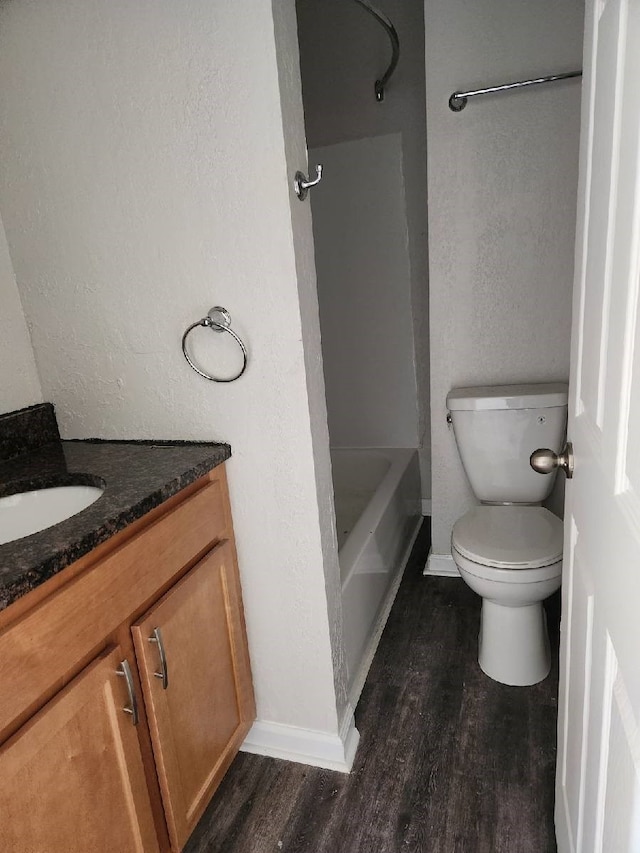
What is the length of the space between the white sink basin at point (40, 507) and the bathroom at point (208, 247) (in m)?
0.24

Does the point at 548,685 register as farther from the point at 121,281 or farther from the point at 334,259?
the point at 334,259

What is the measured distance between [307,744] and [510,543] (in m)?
0.79

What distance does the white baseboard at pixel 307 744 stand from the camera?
1414mm

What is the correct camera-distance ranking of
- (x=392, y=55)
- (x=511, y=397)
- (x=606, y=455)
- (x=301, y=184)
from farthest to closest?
(x=392, y=55), (x=511, y=397), (x=301, y=184), (x=606, y=455)

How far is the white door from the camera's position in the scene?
22.9 inches

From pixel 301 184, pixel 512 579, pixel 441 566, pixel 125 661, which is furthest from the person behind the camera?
pixel 441 566

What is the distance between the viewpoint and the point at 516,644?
1646 millimetres

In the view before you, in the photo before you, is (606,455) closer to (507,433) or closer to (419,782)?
(419,782)

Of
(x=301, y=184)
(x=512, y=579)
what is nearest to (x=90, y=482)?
(x=301, y=184)

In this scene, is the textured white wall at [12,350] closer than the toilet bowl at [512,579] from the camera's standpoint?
Yes

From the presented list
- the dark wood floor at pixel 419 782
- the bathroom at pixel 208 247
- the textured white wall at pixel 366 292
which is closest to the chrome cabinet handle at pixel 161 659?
the bathroom at pixel 208 247

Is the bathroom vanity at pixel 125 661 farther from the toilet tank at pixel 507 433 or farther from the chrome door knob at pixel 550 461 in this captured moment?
the toilet tank at pixel 507 433

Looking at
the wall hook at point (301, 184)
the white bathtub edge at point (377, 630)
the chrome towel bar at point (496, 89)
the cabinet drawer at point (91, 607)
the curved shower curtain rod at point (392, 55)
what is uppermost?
the curved shower curtain rod at point (392, 55)

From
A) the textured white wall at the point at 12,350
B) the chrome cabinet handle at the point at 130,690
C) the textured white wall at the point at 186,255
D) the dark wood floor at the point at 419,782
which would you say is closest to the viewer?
the chrome cabinet handle at the point at 130,690
